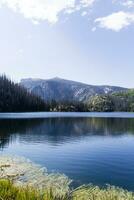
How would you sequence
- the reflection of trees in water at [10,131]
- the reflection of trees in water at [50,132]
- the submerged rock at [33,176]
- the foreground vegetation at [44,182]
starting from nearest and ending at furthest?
the foreground vegetation at [44,182], the submerged rock at [33,176], the reflection of trees in water at [10,131], the reflection of trees in water at [50,132]

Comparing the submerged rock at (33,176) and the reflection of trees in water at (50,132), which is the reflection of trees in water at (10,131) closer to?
the reflection of trees in water at (50,132)

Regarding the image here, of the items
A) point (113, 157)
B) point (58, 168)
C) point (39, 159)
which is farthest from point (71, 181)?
point (113, 157)

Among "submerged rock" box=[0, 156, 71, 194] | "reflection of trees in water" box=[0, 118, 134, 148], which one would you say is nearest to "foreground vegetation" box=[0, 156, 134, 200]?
"submerged rock" box=[0, 156, 71, 194]

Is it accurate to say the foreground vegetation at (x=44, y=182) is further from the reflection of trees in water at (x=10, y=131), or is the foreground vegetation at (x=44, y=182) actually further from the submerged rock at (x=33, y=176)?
the reflection of trees in water at (x=10, y=131)

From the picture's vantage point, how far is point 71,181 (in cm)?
3741

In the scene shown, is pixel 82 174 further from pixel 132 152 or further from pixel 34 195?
pixel 34 195

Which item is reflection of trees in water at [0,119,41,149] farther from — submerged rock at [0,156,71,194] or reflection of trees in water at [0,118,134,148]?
submerged rock at [0,156,71,194]

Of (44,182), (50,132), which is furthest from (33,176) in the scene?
(50,132)

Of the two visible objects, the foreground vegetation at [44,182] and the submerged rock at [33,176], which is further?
the submerged rock at [33,176]

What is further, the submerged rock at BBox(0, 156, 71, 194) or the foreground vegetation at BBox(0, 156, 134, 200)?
the submerged rock at BBox(0, 156, 71, 194)

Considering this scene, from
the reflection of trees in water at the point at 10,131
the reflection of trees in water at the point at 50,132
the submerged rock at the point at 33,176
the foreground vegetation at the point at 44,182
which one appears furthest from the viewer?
the reflection of trees in water at the point at 50,132

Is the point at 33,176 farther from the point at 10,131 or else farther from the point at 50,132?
the point at 10,131

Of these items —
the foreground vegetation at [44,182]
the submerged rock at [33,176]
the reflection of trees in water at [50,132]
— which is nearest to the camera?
the foreground vegetation at [44,182]

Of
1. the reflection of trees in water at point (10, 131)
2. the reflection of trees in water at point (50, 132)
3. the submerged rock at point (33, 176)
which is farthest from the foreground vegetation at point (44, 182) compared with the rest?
the reflection of trees in water at point (50, 132)
